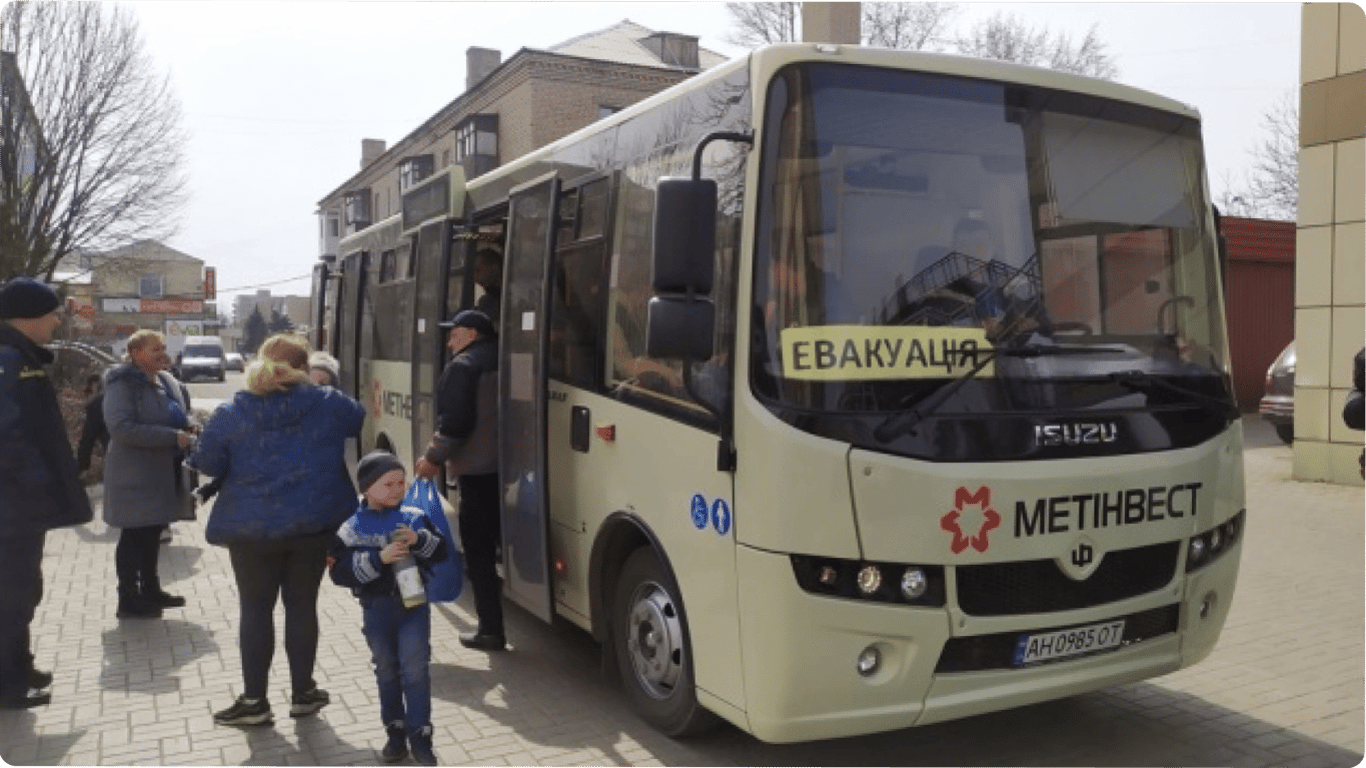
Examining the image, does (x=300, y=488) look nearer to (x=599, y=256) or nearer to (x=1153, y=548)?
(x=599, y=256)

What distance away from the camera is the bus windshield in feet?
12.9

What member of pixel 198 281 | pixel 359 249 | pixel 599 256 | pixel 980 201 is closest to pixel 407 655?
pixel 599 256

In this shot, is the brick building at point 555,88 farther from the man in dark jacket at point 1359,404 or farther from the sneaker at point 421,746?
the sneaker at point 421,746

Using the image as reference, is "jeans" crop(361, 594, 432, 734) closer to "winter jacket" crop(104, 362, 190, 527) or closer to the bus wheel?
the bus wheel

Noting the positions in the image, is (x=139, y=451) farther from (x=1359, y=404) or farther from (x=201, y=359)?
(x=201, y=359)

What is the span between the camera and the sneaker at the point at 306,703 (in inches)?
199

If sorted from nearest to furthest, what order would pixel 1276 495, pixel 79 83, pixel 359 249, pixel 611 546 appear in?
pixel 611 546
pixel 359 249
pixel 1276 495
pixel 79 83

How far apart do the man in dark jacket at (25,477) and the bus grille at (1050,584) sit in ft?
13.9

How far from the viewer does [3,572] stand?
5156mm

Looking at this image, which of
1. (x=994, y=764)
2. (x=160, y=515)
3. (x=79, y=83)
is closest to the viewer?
(x=994, y=764)

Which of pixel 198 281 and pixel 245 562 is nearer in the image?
pixel 245 562

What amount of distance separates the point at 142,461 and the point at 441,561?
122 inches

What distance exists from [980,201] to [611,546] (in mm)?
2301

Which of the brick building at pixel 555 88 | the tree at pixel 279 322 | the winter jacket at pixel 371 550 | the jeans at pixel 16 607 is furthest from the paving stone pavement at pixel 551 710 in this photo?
the tree at pixel 279 322
